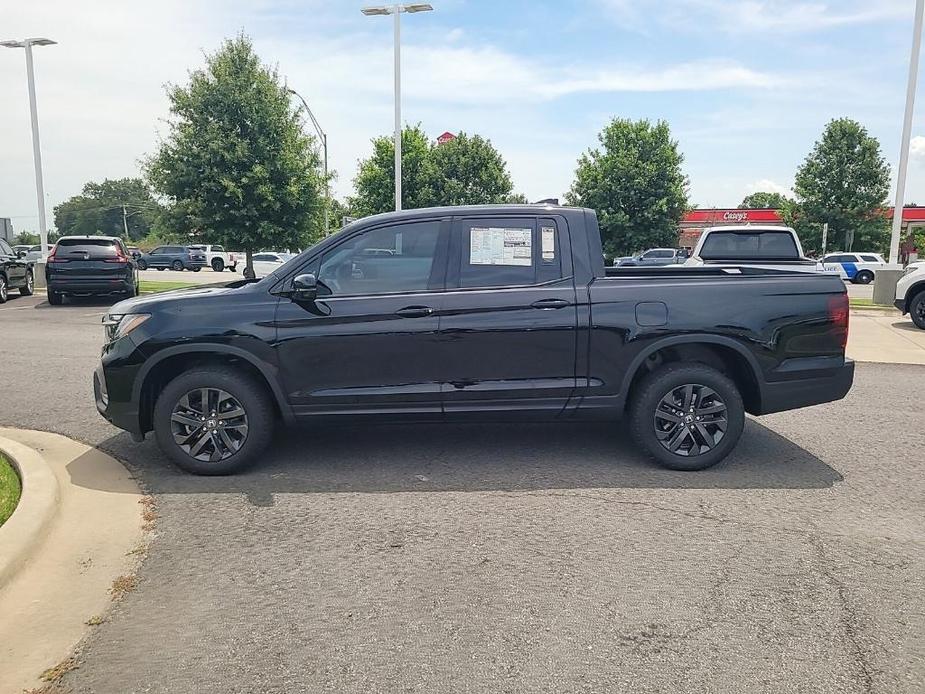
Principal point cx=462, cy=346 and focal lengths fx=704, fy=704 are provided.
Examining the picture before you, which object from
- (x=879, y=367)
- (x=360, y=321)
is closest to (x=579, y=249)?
(x=360, y=321)

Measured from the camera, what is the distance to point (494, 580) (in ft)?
11.2

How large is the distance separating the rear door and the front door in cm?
13

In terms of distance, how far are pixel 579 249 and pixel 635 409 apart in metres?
1.21

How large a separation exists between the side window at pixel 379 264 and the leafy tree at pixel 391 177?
104 ft

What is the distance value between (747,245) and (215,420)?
9274 millimetres

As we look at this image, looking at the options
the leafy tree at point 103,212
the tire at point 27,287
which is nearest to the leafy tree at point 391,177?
the tire at point 27,287

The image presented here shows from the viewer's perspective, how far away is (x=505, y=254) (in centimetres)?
496

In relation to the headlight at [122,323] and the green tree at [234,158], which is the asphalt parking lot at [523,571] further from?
the green tree at [234,158]

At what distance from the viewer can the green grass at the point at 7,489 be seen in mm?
4066

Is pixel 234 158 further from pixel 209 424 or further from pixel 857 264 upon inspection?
pixel 857 264

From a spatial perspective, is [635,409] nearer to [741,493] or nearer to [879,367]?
[741,493]

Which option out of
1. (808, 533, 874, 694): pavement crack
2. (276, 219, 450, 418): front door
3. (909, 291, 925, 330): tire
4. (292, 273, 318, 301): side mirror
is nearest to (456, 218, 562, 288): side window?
(276, 219, 450, 418): front door

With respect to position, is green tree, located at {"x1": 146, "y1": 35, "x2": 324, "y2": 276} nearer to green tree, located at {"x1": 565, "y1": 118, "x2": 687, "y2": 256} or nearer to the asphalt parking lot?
the asphalt parking lot

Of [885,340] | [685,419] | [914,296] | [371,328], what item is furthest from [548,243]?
[914,296]
